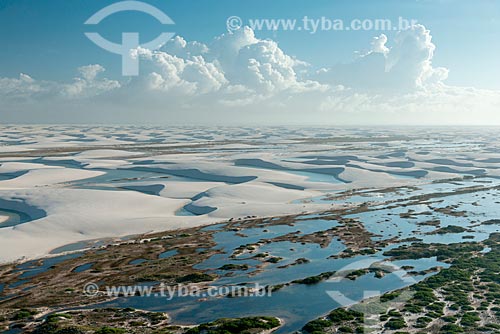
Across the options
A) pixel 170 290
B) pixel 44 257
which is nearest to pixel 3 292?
pixel 44 257

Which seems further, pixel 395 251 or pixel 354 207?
pixel 354 207

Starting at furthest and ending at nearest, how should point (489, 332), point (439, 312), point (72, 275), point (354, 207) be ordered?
point (354, 207) → point (72, 275) → point (439, 312) → point (489, 332)

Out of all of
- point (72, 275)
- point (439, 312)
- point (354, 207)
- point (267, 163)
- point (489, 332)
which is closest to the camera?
point (489, 332)

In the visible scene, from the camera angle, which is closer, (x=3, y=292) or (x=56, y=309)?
(x=56, y=309)

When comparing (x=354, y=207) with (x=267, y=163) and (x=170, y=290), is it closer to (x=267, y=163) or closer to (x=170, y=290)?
(x=170, y=290)

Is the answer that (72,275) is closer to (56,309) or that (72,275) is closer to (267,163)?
(56,309)

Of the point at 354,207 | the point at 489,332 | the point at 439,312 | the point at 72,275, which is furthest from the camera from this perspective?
the point at 354,207

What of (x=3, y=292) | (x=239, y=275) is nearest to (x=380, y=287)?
(x=239, y=275)

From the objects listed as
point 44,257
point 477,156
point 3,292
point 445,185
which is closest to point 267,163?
point 445,185

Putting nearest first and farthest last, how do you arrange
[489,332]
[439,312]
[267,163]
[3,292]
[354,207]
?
[489,332] → [439,312] → [3,292] → [354,207] → [267,163]
